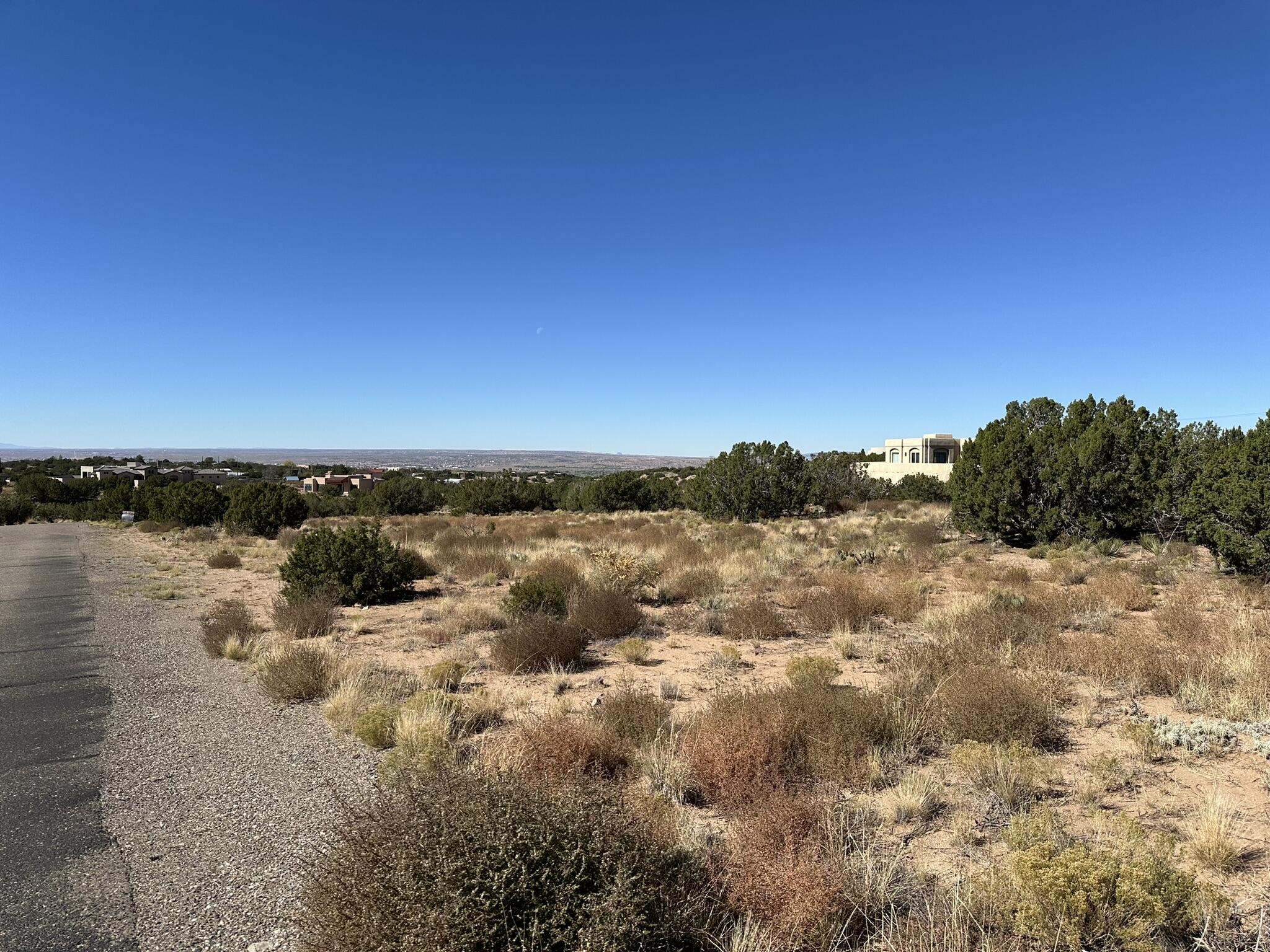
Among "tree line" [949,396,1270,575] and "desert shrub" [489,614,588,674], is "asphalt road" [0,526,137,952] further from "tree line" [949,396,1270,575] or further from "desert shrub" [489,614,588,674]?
"tree line" [949,396,1270,575]

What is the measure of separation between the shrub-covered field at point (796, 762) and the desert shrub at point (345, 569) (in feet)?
1.38

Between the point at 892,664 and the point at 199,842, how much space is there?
6.85 m

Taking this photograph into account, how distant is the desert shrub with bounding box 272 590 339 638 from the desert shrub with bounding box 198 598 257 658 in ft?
1.39

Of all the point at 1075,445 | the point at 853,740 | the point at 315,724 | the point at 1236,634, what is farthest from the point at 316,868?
the point at 1075,445

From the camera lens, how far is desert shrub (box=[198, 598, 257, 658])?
943 centimetres

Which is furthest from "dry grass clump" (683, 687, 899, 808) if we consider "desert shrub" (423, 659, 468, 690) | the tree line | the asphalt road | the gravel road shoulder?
the tree line

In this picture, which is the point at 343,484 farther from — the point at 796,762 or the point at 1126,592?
the point at 796,762

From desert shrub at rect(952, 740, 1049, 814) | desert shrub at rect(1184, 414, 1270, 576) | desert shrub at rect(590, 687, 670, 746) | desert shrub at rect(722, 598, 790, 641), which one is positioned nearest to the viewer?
desert shrub at rect(952, 740, 1049, 814)

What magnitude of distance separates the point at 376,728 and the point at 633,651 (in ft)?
12.7

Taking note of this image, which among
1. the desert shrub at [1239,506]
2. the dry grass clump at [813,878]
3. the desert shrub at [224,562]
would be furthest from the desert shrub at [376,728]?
the desert shrub at [224,562]

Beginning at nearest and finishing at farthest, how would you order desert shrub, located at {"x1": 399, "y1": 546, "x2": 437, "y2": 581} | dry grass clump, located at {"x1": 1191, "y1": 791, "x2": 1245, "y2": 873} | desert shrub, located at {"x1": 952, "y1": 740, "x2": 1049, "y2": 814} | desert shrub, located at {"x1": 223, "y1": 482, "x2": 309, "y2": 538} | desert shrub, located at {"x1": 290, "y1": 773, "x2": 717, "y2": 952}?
desert shrub, located at {"x1": 290, "y1": 773, "x2": 717, "y2": 952} → dry grass clump, located at {"x1": 1191, "y1": 791, "x2": 1245, "y2": 873} → desert shrub, located at {"x1": 952, "y1": 740, "x2": 1049, "y2": 814} → desert shrub, located at {"x1": 399, "y1": 546, "x2": 437, "y2": 581} → desert shrub, located at {"x1": 223, "y1": 482, "x2": 309, "y2": 538}

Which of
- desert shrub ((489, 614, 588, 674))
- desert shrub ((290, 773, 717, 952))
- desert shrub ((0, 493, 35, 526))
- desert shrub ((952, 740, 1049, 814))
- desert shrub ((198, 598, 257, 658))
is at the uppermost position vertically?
desert shrub ((290, 773, 717, 952))

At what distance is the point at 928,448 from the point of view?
5681cm

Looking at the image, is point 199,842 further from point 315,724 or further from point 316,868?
point 315,724
